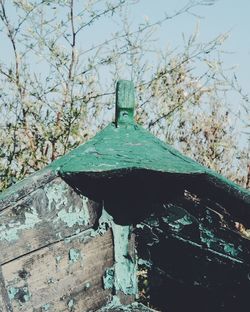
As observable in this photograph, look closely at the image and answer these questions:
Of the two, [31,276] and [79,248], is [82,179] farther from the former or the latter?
[31,276]

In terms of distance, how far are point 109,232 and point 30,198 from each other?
538 mm

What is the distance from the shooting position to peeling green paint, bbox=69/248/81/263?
1.80 meters

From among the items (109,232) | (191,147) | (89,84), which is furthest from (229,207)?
(191,147)

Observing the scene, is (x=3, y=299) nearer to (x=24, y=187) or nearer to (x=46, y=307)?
(x=46, y=307)

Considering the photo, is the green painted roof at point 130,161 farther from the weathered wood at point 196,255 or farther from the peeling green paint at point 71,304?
the peeling green paint at point 71,304

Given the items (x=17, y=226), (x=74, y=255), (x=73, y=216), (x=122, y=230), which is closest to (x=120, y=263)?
(x=122, y=230)

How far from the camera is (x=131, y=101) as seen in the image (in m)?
2.12

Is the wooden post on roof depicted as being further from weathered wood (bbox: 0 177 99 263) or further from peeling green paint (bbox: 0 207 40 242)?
peeling green paint (bbox: 0 207 40 242)

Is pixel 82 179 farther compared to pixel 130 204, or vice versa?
pixel 130 204

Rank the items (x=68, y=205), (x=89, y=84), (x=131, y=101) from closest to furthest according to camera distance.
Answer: (x=68, y=205) < (x=131, y=101) < (x=89, y=84)

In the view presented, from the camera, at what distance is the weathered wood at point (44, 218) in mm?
1529

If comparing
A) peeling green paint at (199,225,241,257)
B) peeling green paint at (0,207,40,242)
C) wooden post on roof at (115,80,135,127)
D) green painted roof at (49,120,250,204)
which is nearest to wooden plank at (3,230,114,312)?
peeling green paint at (0,207,40,242)

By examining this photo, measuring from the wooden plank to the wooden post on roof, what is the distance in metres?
0.61

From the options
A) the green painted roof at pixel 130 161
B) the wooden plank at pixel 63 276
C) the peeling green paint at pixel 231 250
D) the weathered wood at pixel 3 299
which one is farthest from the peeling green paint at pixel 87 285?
the peeling green paint at pixel 231 250
